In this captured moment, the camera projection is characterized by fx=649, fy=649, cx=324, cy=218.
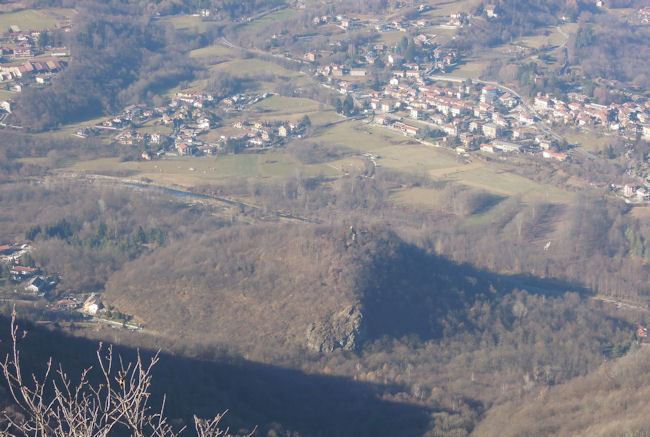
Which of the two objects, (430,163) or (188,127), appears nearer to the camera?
(430,163)

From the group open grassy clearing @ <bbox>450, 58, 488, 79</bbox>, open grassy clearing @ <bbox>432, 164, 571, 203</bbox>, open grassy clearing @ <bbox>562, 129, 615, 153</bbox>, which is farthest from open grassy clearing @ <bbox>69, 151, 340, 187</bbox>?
open grassy clearing @ <bbox>450, 58, 488, 79</bbox>

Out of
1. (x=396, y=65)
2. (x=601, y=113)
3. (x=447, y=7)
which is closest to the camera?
(x=601, y=113)

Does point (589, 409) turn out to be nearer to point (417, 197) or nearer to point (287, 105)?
point (417, 197)

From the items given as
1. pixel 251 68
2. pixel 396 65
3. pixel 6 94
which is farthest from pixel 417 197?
pixel 6 94

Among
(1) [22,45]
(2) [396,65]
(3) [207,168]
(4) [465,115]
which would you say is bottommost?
(4) [465,115]

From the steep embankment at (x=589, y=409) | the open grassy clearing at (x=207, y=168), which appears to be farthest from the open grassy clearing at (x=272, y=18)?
the steep embankment at (x=589, y=409)

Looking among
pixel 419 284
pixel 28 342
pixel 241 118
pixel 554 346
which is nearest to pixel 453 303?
pixel 419 284

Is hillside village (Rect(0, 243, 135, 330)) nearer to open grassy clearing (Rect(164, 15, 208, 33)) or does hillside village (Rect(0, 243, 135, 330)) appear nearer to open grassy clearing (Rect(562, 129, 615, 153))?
open grassy clearing (Rect(562, 129, 615, 153))

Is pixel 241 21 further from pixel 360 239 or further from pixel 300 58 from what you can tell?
pixel 360 239
